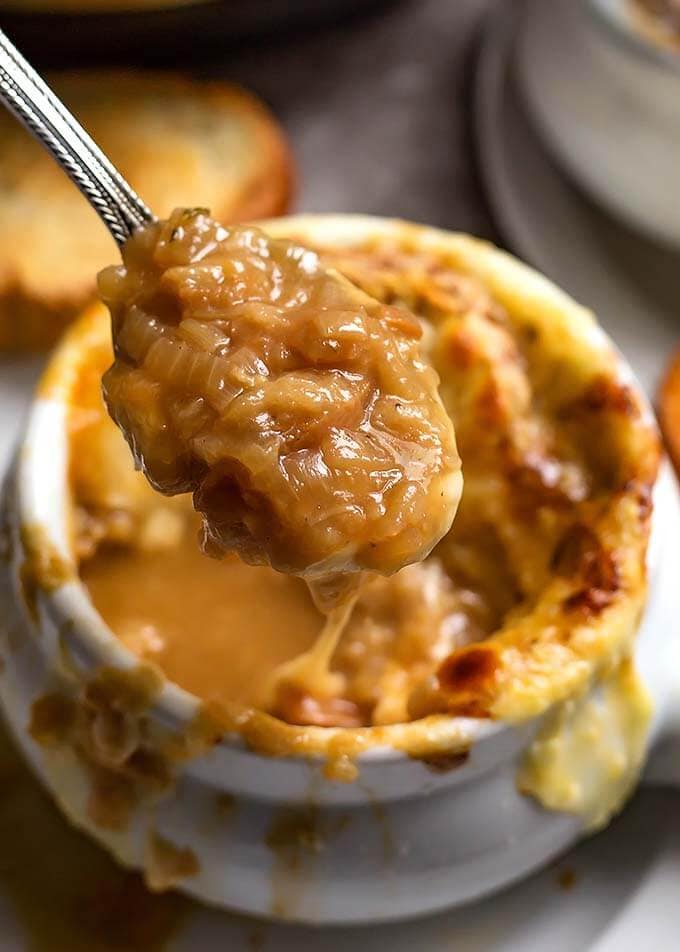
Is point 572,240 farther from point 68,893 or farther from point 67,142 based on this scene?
point 68,893

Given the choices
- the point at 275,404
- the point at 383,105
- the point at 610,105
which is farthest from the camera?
the point at 383,105

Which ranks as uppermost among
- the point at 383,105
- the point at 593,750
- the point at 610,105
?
the point at 610,105

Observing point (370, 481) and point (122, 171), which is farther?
point (122, 171)

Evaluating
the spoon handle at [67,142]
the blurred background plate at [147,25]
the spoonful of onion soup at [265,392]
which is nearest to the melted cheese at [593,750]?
the spoonful of onion soup at [265,392]

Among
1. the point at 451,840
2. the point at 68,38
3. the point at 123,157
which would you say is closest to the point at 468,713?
the point at 451,840

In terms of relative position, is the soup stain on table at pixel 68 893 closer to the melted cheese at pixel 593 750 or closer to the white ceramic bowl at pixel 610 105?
the melted cheese at pixel 593 750

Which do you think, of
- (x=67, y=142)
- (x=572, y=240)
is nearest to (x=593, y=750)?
(x=67, y=142)

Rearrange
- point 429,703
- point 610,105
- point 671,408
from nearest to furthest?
point 429,703
point 671,408
point 610,105
